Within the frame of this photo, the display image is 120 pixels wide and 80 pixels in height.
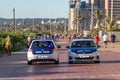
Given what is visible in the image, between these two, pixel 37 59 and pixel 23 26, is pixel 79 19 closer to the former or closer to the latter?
pixel 23 26

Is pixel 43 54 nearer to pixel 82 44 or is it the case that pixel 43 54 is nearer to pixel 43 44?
pixel 43 44

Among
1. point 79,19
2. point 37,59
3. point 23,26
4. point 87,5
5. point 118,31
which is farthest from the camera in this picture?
point 23,26

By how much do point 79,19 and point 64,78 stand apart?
136 m

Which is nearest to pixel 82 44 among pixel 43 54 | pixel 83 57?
pixel 83 57

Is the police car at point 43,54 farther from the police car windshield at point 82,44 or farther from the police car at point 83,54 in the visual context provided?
the police car windshield at point 82,44

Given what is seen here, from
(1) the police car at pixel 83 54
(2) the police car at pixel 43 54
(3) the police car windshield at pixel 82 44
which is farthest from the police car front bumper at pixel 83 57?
(2) the police car at pixel 43 54

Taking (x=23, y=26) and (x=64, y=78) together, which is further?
(x=23, y=26)

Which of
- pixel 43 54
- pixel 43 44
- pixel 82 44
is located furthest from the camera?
pixel 82 44

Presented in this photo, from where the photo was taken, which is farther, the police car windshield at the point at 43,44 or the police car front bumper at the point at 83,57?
the police car front bumper at the point at 83,57

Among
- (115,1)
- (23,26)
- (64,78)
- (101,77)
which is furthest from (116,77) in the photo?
(23,26)

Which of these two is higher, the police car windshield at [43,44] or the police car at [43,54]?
the police car windshield at [43,44]

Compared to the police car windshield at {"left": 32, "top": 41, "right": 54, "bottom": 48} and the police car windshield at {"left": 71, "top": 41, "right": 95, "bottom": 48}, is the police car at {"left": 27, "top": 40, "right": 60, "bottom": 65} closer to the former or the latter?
the police car windshield at {"left": 32, "top": 41, "right": 54, "bottom": 48}

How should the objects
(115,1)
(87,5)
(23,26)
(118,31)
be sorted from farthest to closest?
1. (23,26)
2. (87,5)
3. (115,1)
4. (118,31)

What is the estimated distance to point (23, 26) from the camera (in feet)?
649
